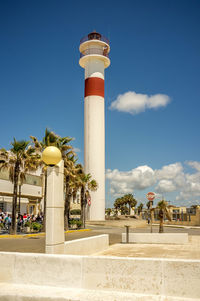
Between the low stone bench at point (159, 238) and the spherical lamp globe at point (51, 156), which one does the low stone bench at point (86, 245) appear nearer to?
the spherical lamp globe at point (51, 156)

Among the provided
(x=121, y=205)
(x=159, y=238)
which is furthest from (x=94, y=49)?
(x=121, y=205)

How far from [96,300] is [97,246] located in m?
7.60

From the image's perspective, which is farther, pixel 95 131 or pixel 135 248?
pixel 95 131

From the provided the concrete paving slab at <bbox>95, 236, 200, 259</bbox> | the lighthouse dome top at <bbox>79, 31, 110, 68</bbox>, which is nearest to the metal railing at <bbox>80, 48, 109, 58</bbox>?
the lighthouse dome top at <bbox>79, 31, 110, 68</bbox>

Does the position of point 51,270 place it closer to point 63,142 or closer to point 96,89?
point 63,142

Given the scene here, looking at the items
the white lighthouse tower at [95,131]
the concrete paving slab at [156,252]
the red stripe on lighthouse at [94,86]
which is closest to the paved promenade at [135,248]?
the concrete paving slab at [156,252]

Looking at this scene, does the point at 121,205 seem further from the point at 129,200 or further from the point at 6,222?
the point at 6,222

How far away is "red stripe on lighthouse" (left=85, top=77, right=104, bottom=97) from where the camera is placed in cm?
5216

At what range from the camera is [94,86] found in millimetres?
52250

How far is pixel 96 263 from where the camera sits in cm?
587

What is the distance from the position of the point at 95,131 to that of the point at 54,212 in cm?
4381

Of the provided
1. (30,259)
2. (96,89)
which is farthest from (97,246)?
(96,89)

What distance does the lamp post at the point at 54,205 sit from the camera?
27.2 ft

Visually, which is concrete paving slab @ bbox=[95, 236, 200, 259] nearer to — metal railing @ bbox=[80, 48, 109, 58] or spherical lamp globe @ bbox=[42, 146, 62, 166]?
spherical lamp globe @ bbox=[42, 146, 62, 166]
